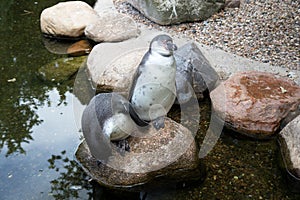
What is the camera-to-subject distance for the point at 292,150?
3043 mm

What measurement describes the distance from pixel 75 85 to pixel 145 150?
1.60 metres

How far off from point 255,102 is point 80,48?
2293 mm

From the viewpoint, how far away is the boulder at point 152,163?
2822 mm

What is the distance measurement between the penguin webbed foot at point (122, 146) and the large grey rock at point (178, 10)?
2.40 metres

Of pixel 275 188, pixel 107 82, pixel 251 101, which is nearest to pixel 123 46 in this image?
pixel 107 82

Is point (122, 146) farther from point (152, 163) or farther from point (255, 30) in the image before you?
point (255, 30)

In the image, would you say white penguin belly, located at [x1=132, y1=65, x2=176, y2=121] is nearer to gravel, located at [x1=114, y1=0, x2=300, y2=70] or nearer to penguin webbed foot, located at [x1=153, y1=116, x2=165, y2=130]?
penguin webbed foot, located at [x1=153, y1=116, x2=165, y2=130]

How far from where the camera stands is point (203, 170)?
304 centimetres

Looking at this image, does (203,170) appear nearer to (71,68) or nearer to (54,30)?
(71,68)

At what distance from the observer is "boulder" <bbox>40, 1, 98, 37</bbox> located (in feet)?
16.0

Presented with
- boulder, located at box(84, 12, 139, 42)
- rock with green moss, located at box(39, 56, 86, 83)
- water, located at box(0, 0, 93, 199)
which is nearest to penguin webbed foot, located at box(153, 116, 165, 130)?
water, located at box(0, 0, 93, 199)

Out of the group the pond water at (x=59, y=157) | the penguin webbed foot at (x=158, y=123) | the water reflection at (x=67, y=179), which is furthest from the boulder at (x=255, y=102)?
the water reflection at (x=67, y=179)

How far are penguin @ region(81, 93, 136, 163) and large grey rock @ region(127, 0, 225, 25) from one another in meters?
2.33

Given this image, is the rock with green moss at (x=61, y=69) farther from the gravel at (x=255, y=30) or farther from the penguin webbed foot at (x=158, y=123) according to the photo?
the penguin webbed foot at (x=158, y=123)
